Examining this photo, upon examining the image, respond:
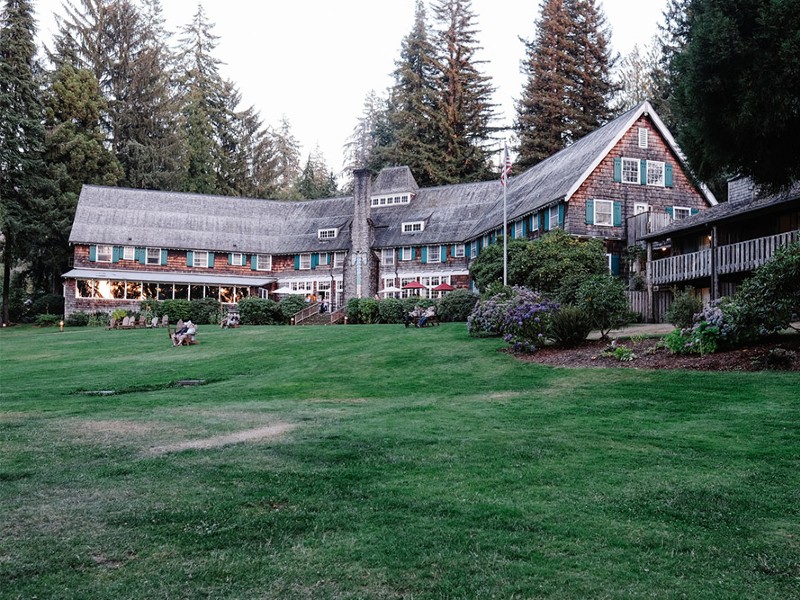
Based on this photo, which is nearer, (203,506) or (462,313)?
(203,506)

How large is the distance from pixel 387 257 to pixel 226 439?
1641 inches

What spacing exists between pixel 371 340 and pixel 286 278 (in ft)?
97.2

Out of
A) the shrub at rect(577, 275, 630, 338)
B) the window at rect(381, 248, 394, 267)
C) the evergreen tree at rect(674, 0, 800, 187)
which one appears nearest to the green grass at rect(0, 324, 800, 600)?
the evergreen tree at rect(674, 0, 800, 187)

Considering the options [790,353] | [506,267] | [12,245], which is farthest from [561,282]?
[12,245]

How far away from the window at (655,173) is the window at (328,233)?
24429mm

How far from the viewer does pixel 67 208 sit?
49.9 m

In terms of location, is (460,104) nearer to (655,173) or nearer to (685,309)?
(655,173)

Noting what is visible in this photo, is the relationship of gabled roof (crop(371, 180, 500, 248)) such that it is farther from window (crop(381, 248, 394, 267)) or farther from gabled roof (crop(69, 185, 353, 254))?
gabled roof (crop(69, 185, 353, 254))

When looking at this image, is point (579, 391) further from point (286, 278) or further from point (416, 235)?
point (286, 278)

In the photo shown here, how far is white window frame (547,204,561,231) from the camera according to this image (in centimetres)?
3410

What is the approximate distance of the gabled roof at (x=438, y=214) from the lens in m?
46.9

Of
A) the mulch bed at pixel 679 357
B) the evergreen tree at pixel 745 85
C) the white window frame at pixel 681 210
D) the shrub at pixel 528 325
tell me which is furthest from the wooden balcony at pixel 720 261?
the evergreen tree at pixel 745 85

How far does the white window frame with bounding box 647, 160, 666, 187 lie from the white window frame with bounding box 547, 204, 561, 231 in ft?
19.1

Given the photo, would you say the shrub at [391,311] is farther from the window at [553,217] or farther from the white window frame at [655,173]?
the white window frame at [655,173]
